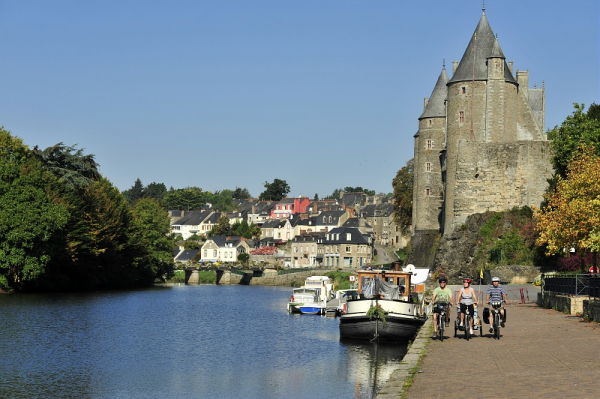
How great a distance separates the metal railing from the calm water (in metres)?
6.81

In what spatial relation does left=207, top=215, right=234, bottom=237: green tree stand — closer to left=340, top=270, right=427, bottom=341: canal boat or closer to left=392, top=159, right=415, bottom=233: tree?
left=392, top=159, right=415, bottom=233: tree

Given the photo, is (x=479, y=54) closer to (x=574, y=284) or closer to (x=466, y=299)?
(x=574, y=284)

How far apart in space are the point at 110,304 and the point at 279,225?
380 ft

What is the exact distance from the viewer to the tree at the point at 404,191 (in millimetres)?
90875

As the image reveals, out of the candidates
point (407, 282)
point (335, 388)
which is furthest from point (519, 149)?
point (335, 388)

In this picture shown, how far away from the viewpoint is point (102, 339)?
108 feet

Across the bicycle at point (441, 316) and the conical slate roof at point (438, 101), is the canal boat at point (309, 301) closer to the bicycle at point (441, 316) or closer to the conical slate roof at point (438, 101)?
the bicycle at point (441, 316)

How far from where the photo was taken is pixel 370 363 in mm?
26281

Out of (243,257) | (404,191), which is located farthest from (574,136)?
(243,257)

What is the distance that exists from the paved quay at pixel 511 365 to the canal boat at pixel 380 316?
4343mm

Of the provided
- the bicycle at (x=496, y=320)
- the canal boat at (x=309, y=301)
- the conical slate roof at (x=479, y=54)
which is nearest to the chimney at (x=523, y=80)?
the conical slate roof at (x=479, y=54)

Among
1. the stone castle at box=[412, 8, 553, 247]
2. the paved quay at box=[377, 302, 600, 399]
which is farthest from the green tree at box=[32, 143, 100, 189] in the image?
the paved quay at box=[377, 302, 600, 399]

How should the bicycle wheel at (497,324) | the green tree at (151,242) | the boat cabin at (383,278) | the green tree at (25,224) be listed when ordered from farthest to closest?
the green tree at (151,242), the green tree at (25,224), the boat cabin at (383,278), the bicycle wheel at (497,324)

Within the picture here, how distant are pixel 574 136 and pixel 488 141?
9828 millimetres
